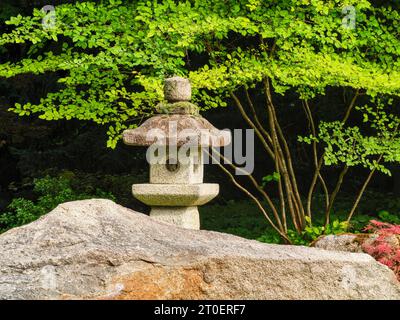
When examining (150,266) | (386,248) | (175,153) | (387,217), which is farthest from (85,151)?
(150,266)

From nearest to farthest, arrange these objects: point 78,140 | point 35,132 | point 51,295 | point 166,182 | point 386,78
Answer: point 51,295 < point 166,182 < point 386,78 < point 35,132 < point 78,140

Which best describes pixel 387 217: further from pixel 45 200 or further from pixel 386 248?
pixel 45 200

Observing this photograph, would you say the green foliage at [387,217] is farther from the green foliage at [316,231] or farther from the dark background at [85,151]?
the dark background at [85,151]

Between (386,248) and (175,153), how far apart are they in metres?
2.27

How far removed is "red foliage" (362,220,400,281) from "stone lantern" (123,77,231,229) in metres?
1.77

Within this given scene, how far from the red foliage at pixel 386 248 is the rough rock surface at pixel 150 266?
1.35 m

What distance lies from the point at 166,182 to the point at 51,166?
568cm

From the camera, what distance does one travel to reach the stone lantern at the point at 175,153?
620cm

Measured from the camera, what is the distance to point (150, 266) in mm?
3154

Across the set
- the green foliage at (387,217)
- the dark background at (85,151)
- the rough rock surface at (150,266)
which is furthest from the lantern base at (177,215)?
the dark background at (85,151)

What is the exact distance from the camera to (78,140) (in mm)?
11883

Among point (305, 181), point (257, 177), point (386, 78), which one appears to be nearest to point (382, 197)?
point (305, 181)

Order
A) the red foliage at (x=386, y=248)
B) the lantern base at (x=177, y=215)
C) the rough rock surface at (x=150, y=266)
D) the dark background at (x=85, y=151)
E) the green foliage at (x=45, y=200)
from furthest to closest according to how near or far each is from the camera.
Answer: the dark background at (x=85, y=151), the green foliage at (x=45, y=200), the lantern base at (x=177, y=215), the red foliage at (x=386, y=248), the rough rock surface at (x=150, y=266)

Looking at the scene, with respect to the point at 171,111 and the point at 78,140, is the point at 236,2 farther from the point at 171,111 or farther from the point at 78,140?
the point at 78,140
